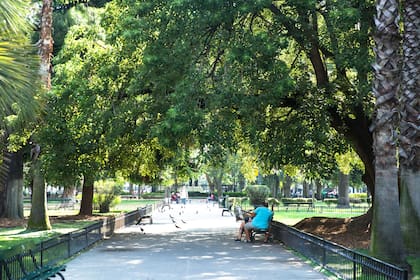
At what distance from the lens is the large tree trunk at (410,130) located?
44.8 feet

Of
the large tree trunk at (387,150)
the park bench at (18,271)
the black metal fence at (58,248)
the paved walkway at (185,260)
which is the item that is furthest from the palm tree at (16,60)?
the large tree trunk at (387,150)

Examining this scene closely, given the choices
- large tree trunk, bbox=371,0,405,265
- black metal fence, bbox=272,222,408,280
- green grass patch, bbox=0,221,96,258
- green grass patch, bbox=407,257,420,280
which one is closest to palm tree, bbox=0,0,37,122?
black metal fence, bbox=272,222,408,280

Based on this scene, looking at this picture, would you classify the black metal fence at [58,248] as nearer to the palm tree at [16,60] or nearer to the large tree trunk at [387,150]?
the palm tree at [16,60]

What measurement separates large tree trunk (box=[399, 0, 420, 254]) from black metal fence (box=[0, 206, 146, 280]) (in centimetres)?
738

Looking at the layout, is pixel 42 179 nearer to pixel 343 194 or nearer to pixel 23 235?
pixel 23 235

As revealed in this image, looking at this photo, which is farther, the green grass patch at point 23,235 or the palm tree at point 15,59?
the green grass patch at point 23,235

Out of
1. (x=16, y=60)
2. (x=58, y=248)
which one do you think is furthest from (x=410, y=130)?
(x=16, y=60)

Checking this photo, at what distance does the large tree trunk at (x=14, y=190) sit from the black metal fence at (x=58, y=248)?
9.37 meters

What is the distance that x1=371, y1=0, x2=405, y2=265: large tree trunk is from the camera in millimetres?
11680

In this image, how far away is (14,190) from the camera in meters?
29.9

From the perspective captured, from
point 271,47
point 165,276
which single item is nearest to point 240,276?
point 165,276

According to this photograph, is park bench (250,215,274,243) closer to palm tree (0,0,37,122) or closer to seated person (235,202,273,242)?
seated person (235,202,273,242)

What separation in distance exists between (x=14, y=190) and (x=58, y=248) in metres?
17.1

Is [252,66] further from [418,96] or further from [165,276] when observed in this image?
[165,276]
